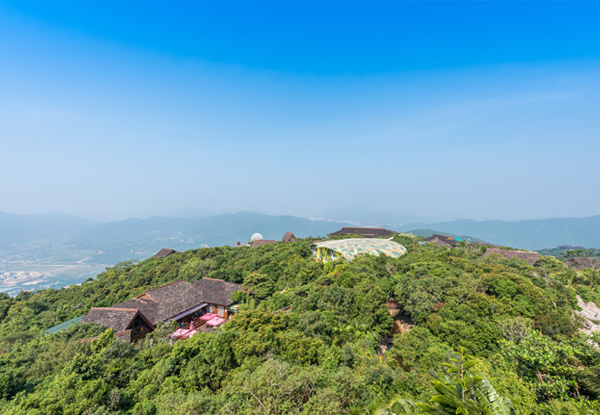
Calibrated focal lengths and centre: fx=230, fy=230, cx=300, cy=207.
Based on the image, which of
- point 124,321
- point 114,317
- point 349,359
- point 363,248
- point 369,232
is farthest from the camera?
point 369,232

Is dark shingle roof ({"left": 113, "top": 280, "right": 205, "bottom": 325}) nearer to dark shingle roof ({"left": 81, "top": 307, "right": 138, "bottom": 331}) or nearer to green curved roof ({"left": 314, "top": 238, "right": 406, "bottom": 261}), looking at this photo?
dark shingle roof ({"left": 81, "top": 307, "right": 138, "bottom": 331})

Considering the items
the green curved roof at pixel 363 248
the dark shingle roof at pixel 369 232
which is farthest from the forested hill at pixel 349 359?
the dark shingle roof at pixel 369 232

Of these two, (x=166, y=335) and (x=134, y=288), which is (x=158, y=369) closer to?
(x=166, y=335)

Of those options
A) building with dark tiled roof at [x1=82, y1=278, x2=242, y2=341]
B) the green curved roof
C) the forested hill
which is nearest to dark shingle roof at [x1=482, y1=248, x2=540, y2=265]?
the forested hill

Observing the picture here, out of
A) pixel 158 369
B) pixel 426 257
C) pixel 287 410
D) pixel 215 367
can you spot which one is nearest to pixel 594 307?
pixel 426 257

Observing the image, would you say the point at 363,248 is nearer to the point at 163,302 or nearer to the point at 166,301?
the point at 166,301

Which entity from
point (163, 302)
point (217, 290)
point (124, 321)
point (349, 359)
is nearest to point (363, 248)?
point (217, 290)

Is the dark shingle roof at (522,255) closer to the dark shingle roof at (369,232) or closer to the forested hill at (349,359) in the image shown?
the forested hill at (349,359)
